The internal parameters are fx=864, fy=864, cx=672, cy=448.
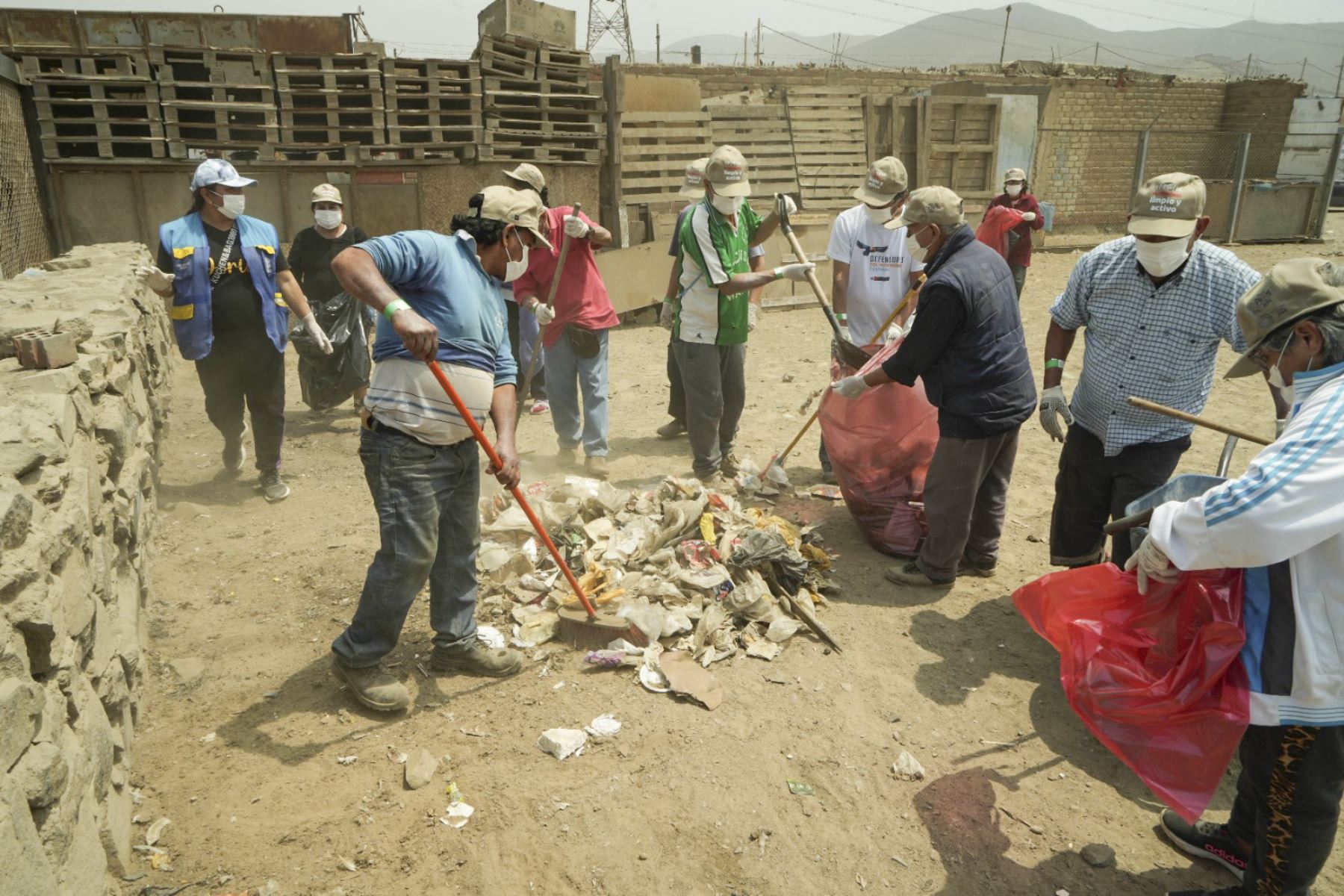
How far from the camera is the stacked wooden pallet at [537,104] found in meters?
10.4

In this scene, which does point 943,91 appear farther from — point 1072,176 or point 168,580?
point 168,580

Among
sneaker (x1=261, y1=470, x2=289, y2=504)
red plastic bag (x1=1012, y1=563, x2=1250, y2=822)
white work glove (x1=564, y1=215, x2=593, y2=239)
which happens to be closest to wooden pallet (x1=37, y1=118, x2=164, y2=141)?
sneaker (x1=261, y1=470, x2=289, y2=504)

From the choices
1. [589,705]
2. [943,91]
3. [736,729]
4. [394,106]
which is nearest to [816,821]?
[736,729]

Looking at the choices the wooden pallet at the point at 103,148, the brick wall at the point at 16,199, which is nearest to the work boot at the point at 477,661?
the brick wall at the point at 16,199

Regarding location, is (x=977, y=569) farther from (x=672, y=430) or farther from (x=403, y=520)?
(x=403, y=520)

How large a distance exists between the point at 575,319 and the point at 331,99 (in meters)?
6.11

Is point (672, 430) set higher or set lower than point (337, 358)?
lower

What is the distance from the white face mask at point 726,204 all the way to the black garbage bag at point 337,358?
303 centimetres

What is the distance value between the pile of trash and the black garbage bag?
2485mm

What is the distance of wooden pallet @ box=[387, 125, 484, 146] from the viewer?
995cm

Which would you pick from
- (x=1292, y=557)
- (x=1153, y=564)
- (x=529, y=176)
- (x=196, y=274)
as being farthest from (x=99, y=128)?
(x=1292, y=557)

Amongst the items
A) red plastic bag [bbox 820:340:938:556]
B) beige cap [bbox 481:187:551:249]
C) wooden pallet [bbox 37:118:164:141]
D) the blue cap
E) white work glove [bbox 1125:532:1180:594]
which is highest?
wooden pallet [bbox 37:118:164:141]

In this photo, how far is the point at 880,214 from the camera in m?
5.07

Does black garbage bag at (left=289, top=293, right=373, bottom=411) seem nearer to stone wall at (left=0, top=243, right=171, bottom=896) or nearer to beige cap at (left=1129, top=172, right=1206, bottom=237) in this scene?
stone wall at (left=0, top=243, right=171, bottom=896)
